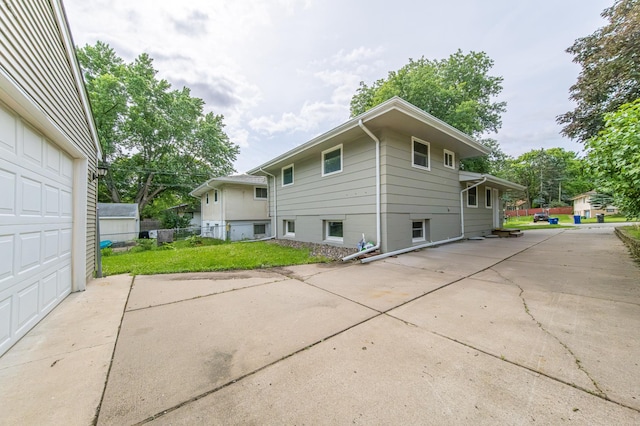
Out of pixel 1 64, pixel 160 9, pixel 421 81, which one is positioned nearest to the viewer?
pixel 1 64

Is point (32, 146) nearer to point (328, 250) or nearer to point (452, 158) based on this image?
point (328, 250)

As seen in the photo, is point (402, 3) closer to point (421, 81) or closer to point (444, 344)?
A: point (421, 81)

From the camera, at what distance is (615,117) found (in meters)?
3.45

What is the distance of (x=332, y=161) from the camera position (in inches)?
313

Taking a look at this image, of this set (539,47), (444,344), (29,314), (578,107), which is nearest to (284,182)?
(29,314)

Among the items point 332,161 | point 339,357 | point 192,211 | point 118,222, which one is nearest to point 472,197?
point 332,161

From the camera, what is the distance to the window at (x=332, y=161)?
7676 mm

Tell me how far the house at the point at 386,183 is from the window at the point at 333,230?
35 mm

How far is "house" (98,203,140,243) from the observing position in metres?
14.6

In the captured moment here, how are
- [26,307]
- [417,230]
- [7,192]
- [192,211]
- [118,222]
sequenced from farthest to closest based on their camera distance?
[192,211] → [118,222] → [417,230] → [26,307] → [7,192]

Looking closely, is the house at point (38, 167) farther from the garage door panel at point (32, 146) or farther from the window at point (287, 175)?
the window at point (287, 175)

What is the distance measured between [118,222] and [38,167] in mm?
15463

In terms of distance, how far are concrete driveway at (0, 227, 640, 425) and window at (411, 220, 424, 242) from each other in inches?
141

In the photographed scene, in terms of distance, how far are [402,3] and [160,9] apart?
6888 millimetres
